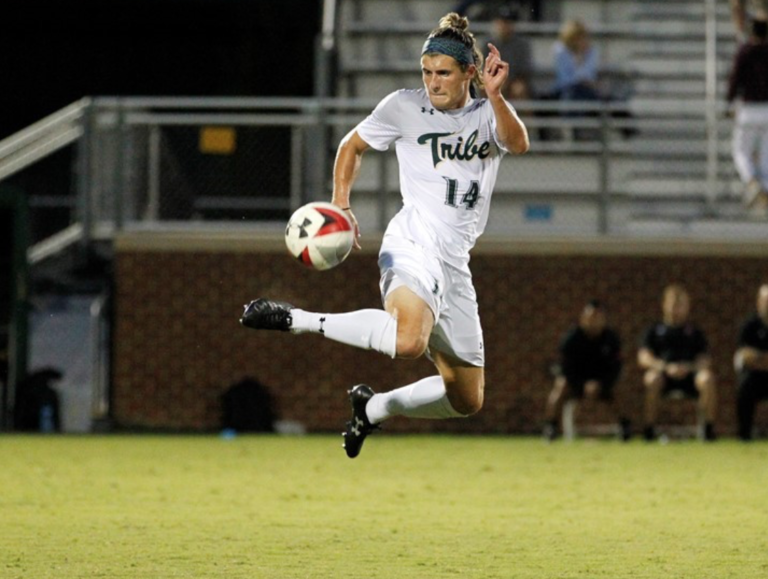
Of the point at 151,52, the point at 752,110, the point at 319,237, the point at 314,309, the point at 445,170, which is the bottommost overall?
the point at 314,309

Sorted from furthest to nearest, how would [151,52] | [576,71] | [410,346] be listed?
[151,52] < [576,71] < [410,346]

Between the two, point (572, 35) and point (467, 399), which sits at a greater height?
point (572, 35)

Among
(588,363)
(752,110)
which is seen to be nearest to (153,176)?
(588,363)

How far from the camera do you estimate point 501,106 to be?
7828 millimetres

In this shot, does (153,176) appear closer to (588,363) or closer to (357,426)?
(588,363)

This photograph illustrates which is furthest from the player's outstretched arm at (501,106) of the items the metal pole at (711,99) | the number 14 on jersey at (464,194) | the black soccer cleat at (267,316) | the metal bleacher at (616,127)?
the metal pole at (711,99)

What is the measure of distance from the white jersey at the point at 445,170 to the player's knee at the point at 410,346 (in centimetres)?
69

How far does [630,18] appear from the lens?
62.8ft

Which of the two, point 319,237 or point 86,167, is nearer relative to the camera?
point 319,237

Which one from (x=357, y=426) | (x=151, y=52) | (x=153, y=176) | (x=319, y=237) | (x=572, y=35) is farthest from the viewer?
(x=151, y=52)

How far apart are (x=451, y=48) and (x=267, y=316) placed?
165 cm

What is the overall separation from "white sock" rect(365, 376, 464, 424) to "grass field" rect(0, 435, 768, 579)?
0.63 m

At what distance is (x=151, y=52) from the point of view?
21688 mm

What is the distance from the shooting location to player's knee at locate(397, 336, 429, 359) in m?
7.42
